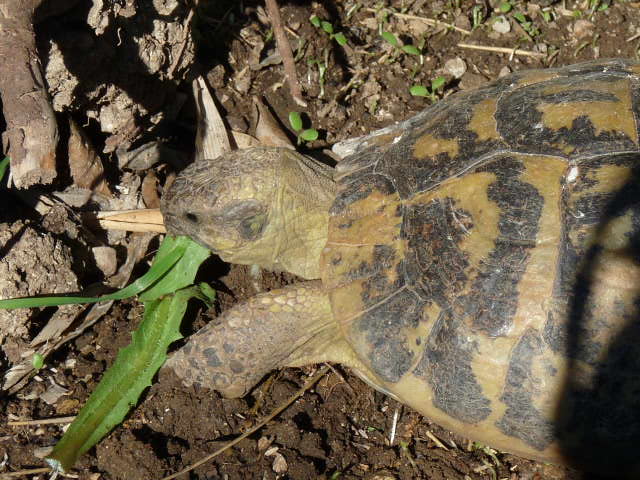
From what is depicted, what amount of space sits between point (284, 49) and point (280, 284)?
4.42 ft

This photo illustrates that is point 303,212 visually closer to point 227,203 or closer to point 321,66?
point 227,203

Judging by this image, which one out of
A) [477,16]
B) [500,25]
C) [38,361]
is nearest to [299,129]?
[477,16]

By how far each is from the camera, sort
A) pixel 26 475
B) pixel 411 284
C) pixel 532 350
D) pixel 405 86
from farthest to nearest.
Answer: pixel 405 86, pixel 26 475, pixel 411 284, pixel 532 350

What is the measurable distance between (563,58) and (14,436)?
4148mm

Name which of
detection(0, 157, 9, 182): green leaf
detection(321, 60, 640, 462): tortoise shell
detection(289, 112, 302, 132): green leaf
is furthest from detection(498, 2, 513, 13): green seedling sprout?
detection(0, 157, 9, 182): green leaf

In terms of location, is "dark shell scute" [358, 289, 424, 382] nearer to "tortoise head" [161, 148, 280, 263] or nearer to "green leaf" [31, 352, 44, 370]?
"tortoise head" [161, 148, 280, 263]

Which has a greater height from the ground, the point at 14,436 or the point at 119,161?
the point at 119,161

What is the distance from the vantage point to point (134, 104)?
11.8 ft

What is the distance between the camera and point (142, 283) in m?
3.23

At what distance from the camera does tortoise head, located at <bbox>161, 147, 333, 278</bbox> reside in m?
3.13

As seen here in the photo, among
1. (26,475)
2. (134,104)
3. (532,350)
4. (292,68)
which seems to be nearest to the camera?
(532,350)

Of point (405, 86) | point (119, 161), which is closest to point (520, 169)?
point (405, 86)

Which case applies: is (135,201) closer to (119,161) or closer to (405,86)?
(119,161)

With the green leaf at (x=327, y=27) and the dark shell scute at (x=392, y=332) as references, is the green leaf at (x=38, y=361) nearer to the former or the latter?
the dark shell scute at (x=392, y=332)
